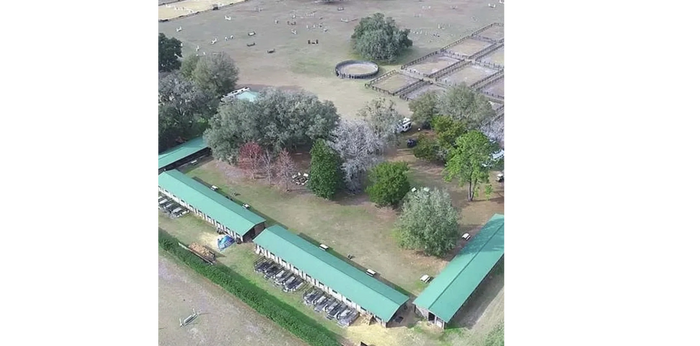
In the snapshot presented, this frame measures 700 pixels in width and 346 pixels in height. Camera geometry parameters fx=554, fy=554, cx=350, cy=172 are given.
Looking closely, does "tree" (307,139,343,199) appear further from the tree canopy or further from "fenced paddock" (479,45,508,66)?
"fenced paddock" (479,45,508,66)

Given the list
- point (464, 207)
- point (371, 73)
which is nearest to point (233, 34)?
point (371, 73)

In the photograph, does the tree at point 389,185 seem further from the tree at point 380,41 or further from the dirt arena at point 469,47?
the dirt arena at point 469,47

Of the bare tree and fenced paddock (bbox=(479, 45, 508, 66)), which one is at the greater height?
fenced paddock (bbox=(479, 45, 508, 66))

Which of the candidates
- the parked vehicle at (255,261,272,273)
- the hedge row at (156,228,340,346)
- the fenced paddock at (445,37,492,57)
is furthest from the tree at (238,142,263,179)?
the fenced paddock at (445,37,492,57)

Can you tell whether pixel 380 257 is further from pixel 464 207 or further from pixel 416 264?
pixel 464 207

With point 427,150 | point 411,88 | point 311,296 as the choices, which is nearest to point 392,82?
point 411,88

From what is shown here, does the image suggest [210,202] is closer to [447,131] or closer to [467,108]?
[447,131]
